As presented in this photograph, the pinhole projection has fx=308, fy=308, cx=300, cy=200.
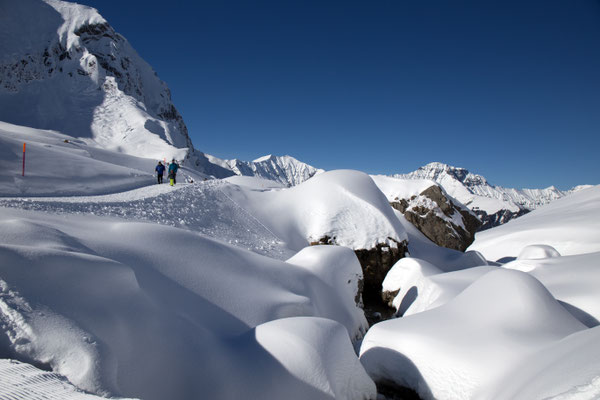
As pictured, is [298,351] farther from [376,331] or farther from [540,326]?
[540,326]

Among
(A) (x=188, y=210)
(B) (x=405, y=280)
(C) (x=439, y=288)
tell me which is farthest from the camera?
(A) (x=188, y=210)

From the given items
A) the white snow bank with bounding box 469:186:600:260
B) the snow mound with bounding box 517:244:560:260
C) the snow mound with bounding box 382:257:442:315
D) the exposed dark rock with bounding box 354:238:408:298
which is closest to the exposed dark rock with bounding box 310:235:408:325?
the exposed dark rock with bounding box 354:238:408:298

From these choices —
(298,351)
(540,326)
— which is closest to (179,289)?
(298,351)

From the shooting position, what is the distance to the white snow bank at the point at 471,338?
4.55 metres

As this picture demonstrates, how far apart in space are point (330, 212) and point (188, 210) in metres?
5.95

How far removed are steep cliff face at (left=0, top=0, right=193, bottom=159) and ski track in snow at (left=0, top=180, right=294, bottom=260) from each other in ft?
98.7

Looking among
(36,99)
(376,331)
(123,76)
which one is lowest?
(376,331)

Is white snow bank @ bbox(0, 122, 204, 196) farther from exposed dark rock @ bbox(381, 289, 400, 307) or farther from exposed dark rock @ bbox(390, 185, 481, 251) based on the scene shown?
exposed dark rock @ bbox(390, 185, 481, 251)

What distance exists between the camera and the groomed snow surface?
2633 mm

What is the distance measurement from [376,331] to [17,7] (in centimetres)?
8365

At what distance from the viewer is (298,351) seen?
12.7 ft

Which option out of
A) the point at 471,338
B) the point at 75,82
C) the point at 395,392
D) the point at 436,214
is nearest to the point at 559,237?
the point at 436,214

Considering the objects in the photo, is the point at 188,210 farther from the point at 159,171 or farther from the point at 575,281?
the point at 575,281

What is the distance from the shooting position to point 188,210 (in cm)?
1148
